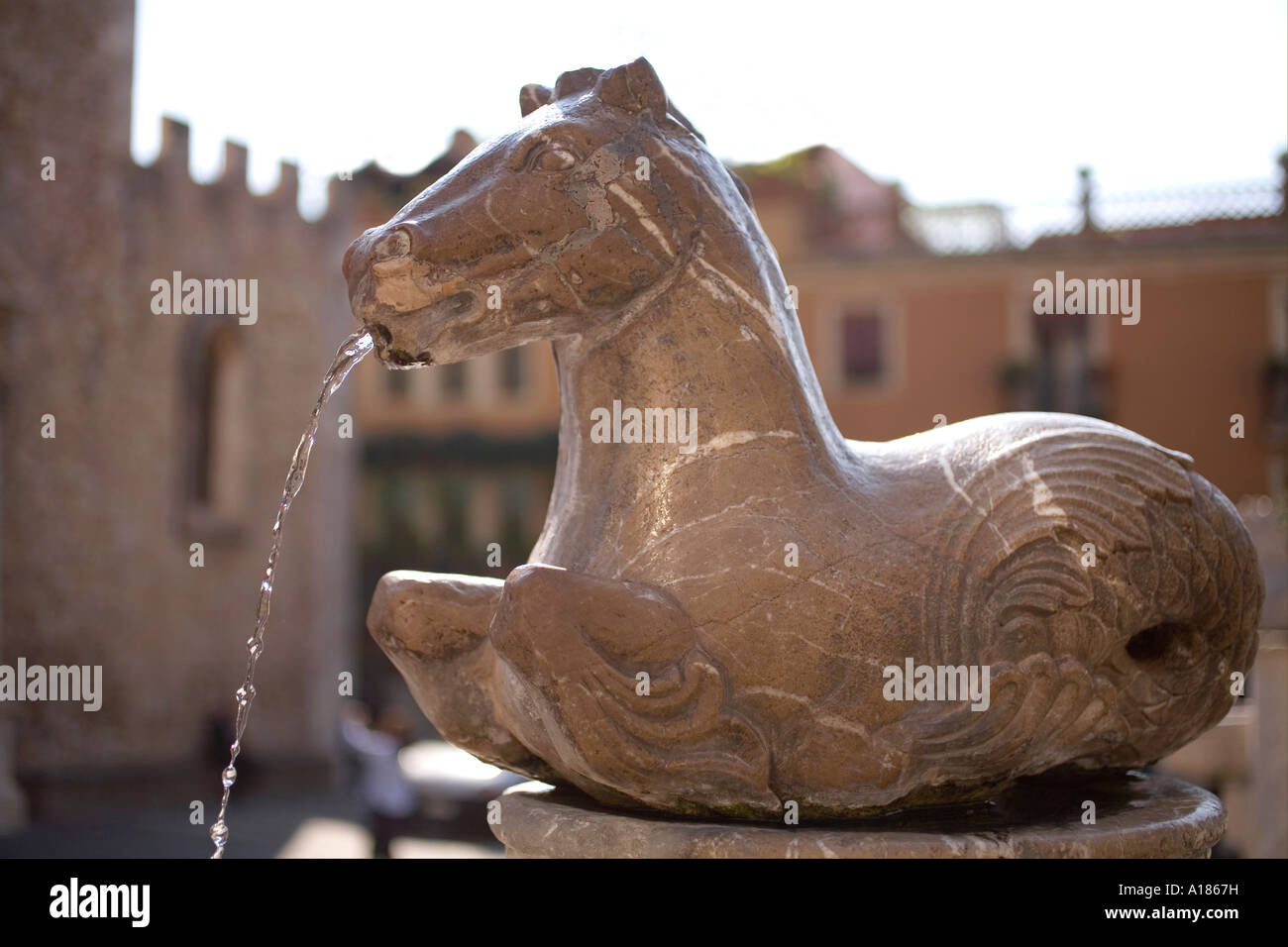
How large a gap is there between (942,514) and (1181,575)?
19.7 inches

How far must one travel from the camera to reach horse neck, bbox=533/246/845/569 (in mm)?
2689

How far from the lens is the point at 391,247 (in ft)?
8.54

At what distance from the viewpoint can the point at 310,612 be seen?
15.3m

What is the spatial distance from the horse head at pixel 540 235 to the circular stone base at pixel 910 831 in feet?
3.04

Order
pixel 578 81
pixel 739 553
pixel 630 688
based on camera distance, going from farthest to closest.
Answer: pixel 578 81 → pixel 739 553 → pixel 630 688

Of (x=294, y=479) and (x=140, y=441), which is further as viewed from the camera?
(x=140, y=441)

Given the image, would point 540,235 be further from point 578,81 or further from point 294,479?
point 294,479

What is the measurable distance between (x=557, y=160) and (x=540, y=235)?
150 millimetres

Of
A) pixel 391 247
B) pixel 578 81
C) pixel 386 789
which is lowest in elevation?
pixel 386 789

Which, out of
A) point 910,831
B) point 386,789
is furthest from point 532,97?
point 386,789

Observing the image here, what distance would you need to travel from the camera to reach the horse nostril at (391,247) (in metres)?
2.60

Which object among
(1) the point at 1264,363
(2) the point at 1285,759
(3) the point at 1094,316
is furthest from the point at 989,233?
(2) the point at 1285,759

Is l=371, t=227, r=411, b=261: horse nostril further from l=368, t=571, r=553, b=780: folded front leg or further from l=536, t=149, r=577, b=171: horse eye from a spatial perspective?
l=368, t=571, r=553, b=780: folded front leg

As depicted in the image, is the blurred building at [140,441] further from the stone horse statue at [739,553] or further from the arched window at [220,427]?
the stone horse statue at [739,553]
